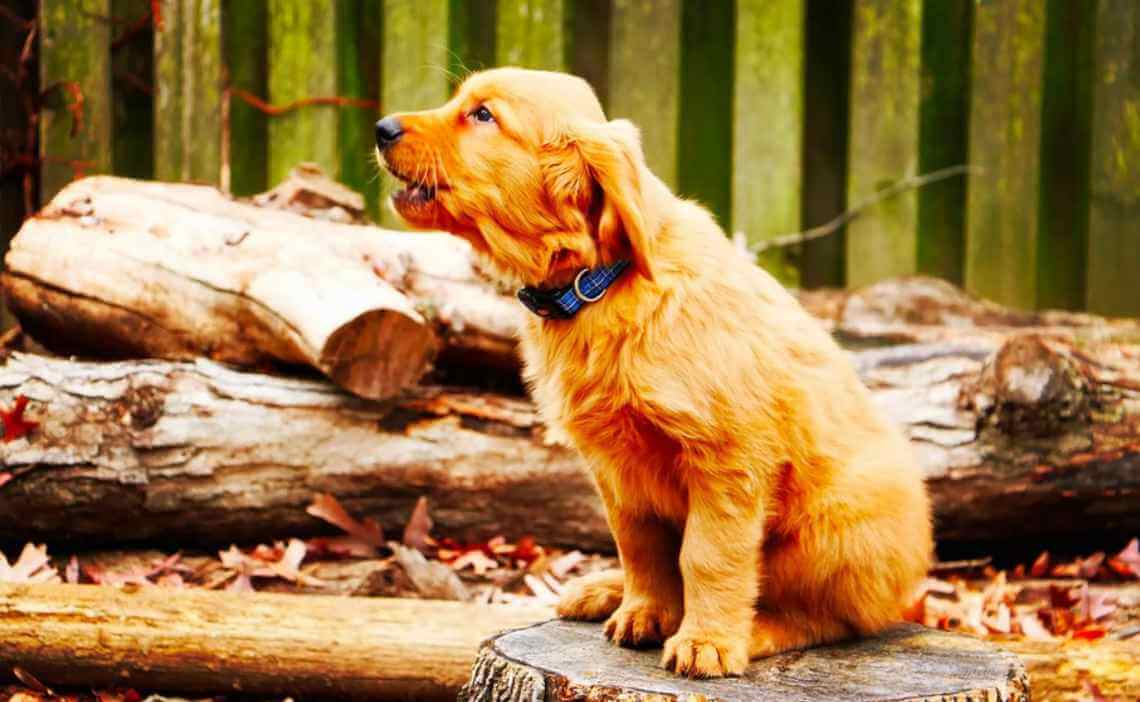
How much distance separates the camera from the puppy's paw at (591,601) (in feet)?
12.1

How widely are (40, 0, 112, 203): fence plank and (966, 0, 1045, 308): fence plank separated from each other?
4.45m

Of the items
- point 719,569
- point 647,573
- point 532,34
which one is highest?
point 532,34

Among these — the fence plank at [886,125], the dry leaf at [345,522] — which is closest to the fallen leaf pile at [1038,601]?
the fence plank at [886,125]

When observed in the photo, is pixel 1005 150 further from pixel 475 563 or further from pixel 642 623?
pixel 642 623

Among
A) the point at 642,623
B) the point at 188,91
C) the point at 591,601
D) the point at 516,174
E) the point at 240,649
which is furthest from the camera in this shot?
the point at 188,91

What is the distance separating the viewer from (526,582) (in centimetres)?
503

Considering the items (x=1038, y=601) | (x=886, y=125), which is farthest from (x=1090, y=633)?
(x=886, y=125)

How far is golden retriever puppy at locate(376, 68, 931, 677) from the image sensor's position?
314 cm

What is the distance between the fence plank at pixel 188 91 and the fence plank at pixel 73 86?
0.86 feet

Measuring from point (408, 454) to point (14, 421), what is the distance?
1.54 meters

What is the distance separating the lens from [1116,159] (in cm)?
631

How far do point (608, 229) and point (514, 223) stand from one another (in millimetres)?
251

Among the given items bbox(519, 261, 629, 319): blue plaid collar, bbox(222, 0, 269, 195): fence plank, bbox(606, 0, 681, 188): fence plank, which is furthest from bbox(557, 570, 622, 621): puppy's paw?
bbox(222, 0, 269, 195): fence plank

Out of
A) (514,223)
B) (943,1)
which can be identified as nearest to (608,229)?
(514,223)
